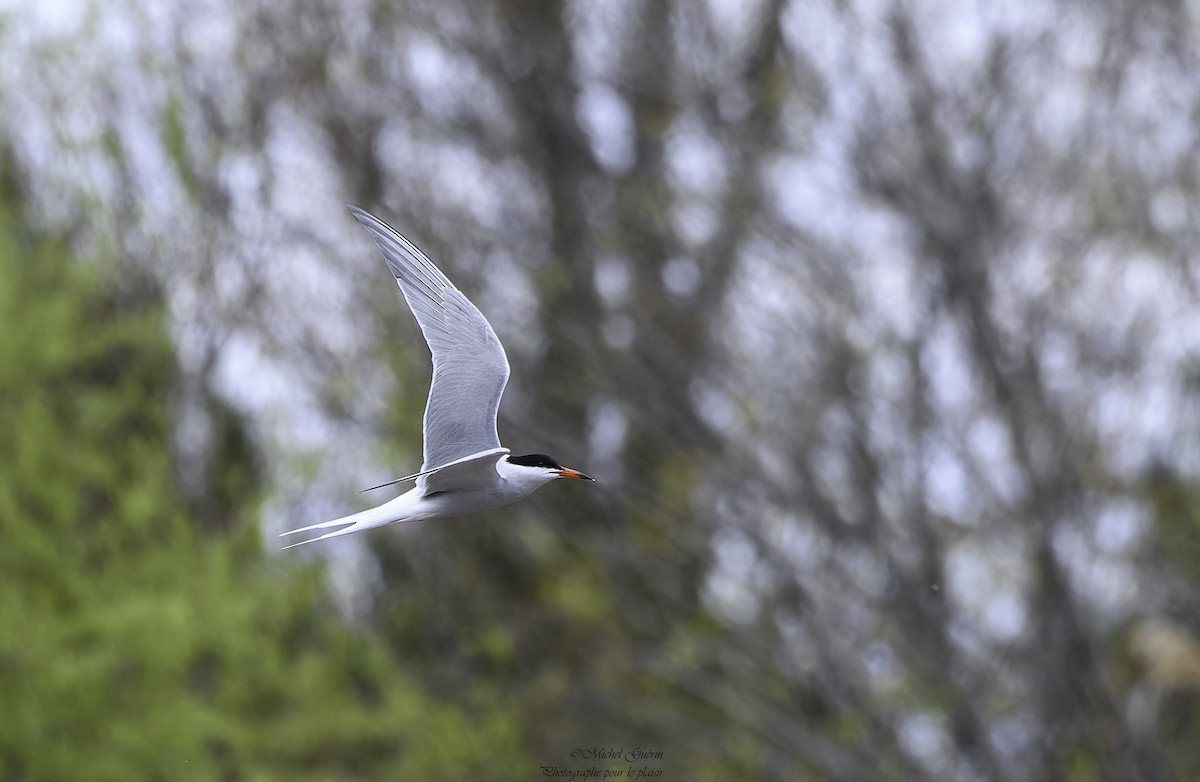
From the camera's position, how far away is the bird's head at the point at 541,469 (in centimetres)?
627

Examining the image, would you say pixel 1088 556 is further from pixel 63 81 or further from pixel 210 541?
pixel 63 81

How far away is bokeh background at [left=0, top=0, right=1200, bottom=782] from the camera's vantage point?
13.6 m

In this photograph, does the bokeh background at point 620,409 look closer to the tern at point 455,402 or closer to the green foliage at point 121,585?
the green foliage at point 121,585

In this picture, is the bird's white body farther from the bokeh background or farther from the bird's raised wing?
the bokeh background

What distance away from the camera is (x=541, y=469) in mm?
6344

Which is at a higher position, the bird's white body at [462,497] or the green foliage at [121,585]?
the bird's white body at [462,497]

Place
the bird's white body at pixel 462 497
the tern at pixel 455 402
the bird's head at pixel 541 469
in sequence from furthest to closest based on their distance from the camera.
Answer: the bird's head at pixel 541 469, the tern at pixel 455 402, the bird's white body at pixel 462 497

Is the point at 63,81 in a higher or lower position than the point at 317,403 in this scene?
Answer: higher

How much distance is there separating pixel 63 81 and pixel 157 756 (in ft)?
20.1

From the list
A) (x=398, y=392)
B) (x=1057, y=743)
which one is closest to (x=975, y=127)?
(x=1057, y=743)

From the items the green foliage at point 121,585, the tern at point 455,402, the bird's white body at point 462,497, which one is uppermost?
the tern at point 455,402

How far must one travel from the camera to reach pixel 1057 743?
46.5 feet

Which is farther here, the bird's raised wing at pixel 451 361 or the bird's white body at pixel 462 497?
the bird's raised wing at pixel 451 361

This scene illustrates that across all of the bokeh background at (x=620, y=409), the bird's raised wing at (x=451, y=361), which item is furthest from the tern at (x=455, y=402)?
the bokeh background at (x=620, y=409)
